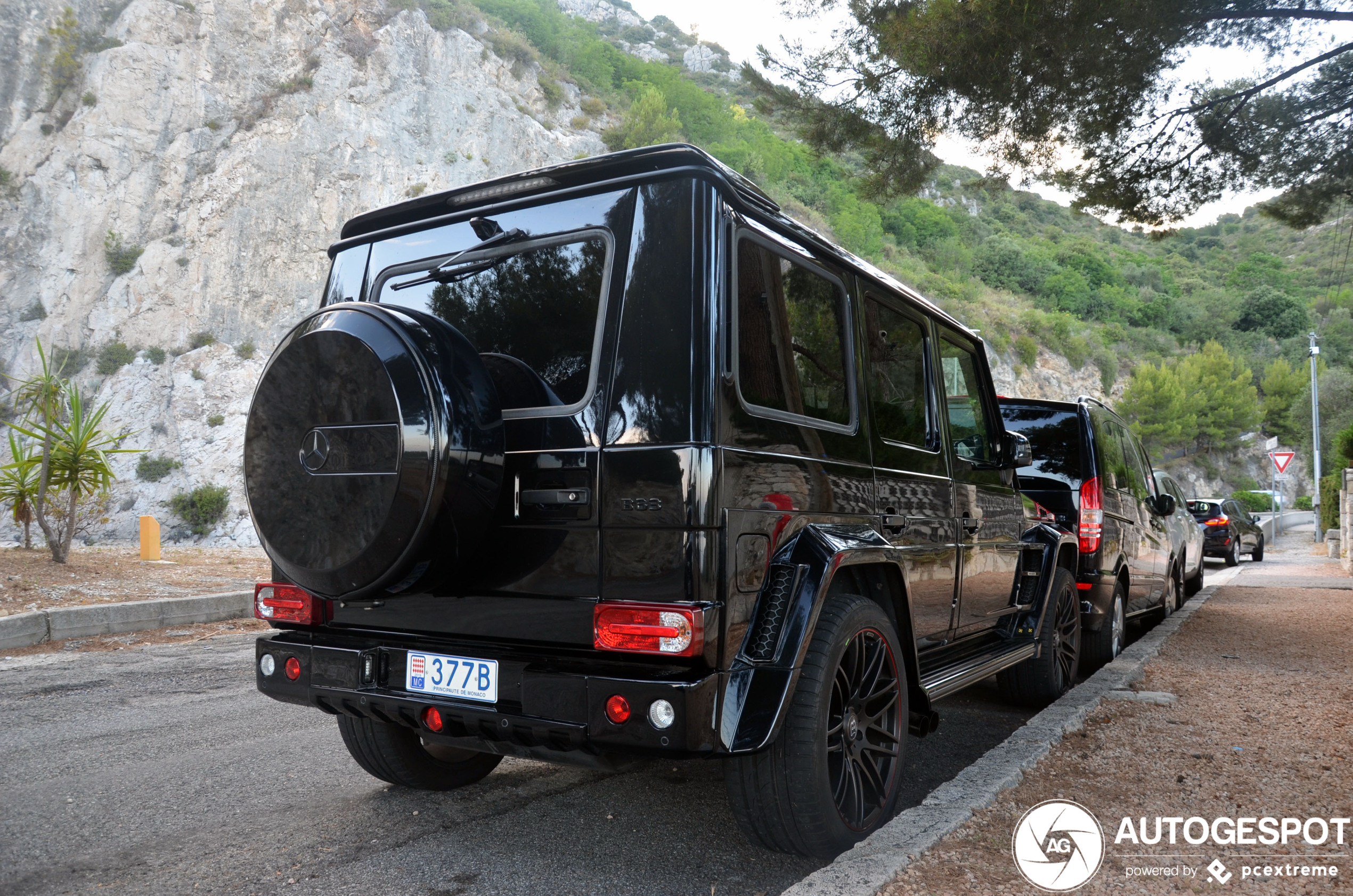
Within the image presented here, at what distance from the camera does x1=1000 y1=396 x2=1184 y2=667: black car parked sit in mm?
6289

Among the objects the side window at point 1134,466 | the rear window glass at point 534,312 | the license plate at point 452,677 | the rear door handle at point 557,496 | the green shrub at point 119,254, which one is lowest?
the license plate at point 452,677

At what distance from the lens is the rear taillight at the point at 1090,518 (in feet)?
20.5

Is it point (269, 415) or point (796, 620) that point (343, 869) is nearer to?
point (269, 415)

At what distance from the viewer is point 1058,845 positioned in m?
2.73

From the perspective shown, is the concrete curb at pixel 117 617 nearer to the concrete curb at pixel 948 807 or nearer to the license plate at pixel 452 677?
the license plate at pixel 452 677

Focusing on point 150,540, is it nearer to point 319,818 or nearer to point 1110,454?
point 319,818

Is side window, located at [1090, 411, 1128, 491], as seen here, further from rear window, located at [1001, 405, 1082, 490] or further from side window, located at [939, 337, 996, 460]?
side window, located at [939, 337, 996, 460]

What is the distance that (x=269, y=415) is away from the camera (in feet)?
9.25

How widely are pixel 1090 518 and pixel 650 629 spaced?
15.9ft

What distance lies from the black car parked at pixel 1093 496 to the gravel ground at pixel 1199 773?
1.60 ft

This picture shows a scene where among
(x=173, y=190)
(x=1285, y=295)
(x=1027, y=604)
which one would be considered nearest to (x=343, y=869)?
(x=1027, y=604)

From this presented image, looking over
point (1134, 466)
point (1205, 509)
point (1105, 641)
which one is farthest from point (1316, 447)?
point (1105, 641)

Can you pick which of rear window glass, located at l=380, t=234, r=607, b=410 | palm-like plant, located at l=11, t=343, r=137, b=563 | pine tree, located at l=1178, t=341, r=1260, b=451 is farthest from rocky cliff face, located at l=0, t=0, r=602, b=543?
pine tree, located at l=1178, t=341, r=1260, b=451

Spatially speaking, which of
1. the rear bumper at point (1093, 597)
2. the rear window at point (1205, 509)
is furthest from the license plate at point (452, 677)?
the rear window at point (1205, 509)
